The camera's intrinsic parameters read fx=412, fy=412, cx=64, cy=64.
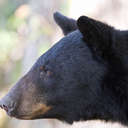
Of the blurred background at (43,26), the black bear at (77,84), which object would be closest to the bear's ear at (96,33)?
the black bear at (77,84)

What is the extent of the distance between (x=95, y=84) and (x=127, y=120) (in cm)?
47

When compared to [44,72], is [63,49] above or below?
above

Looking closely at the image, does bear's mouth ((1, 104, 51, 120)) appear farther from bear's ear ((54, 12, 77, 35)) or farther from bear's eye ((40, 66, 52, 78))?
bear's ear ((54, 12, 77, 35))

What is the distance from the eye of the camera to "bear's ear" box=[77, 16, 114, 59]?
3.71 metres

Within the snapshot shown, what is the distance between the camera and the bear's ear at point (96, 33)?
3.71 meters

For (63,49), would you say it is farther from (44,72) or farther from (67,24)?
(67,24)

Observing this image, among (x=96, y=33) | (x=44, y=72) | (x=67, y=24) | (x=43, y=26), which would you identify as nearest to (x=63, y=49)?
(x=44, y=72)

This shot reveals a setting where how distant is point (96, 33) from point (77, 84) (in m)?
0.54

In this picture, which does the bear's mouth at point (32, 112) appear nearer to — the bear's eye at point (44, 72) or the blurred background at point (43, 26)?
the bear's eye at point (44, 72)

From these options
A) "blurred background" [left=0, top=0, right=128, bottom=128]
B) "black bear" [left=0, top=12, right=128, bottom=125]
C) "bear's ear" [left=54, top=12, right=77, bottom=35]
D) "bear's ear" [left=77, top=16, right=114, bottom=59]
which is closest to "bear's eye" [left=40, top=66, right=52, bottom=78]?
"black bear" [left=0, top=12, right=128, bottom=125]

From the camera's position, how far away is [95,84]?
13.0ft

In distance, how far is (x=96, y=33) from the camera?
148 inches

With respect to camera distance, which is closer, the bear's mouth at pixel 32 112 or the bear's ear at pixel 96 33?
the bear's ear at pixel 96 33

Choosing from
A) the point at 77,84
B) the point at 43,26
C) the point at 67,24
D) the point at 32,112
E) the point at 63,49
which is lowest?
the point at 32,112
